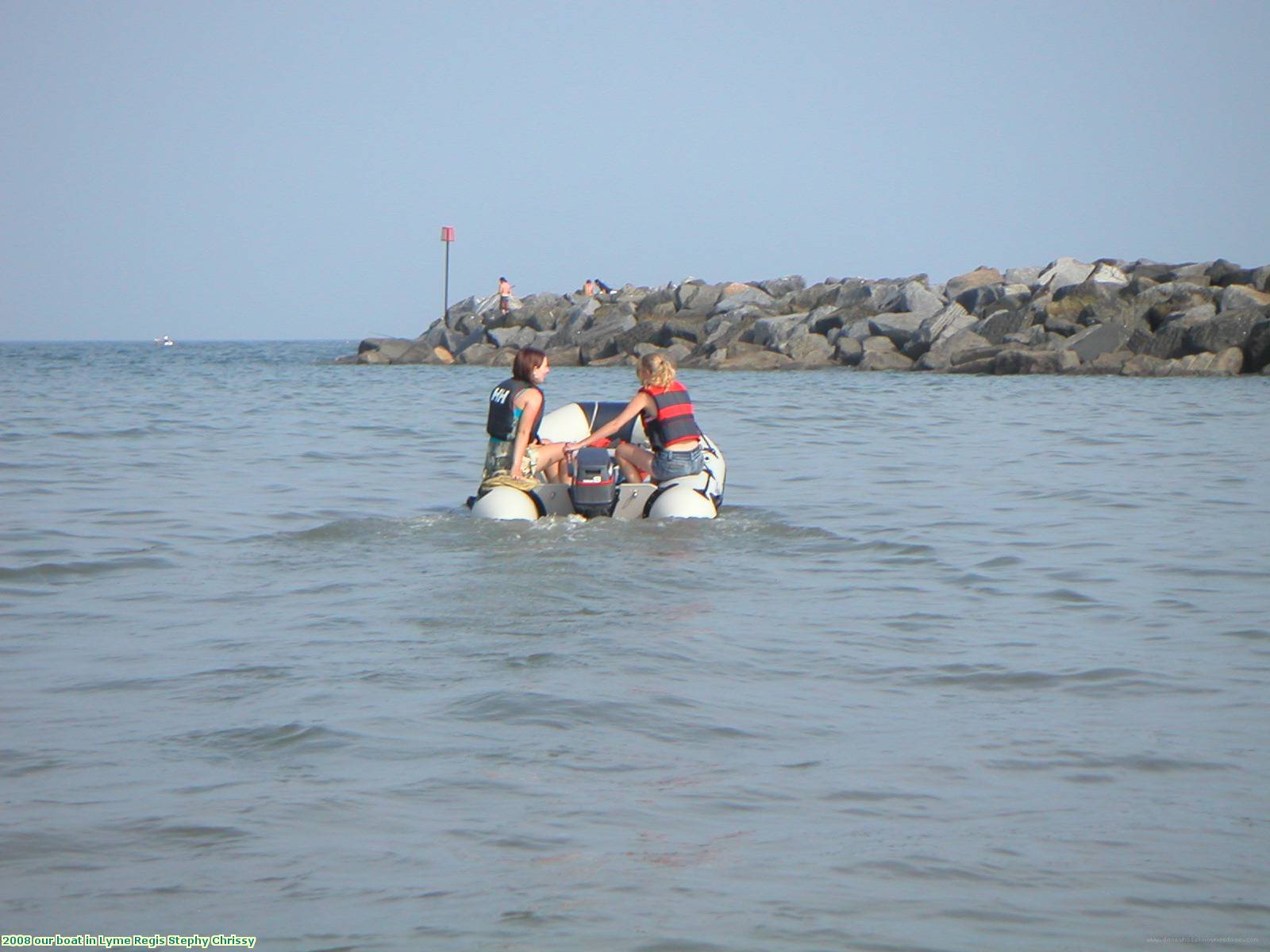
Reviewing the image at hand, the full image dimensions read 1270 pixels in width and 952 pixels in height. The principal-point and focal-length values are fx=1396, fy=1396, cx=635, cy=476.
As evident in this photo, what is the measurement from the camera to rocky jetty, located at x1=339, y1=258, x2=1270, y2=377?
25.2 m

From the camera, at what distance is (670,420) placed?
8.85 meters

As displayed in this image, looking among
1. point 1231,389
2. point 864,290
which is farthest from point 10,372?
point 1231,389

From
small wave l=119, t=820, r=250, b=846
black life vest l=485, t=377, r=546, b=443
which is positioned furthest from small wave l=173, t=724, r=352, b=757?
black life vest l=485, t=377, r=546, b=443

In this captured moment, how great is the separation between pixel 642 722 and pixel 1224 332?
22.8 metres

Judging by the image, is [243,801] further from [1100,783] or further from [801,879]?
[1100,783]

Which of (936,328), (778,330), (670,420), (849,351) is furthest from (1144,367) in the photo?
(670,420)

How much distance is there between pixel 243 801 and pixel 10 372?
3176 cm

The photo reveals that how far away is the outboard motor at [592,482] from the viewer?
847 centimetres

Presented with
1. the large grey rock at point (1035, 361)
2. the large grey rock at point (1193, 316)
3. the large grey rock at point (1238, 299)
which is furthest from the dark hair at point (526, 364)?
the large grey rock at point (1238, 299)

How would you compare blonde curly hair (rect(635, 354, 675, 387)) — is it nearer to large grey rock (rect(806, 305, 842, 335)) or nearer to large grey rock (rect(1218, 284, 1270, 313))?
large grey rock (rect(1218, 284, 1270, 313))

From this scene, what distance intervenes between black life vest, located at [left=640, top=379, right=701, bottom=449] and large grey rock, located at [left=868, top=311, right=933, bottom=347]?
20.9 m

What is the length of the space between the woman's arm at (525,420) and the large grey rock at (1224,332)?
19179 mm

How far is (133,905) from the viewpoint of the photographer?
9.96ft

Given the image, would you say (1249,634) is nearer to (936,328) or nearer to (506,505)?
(506,505)
